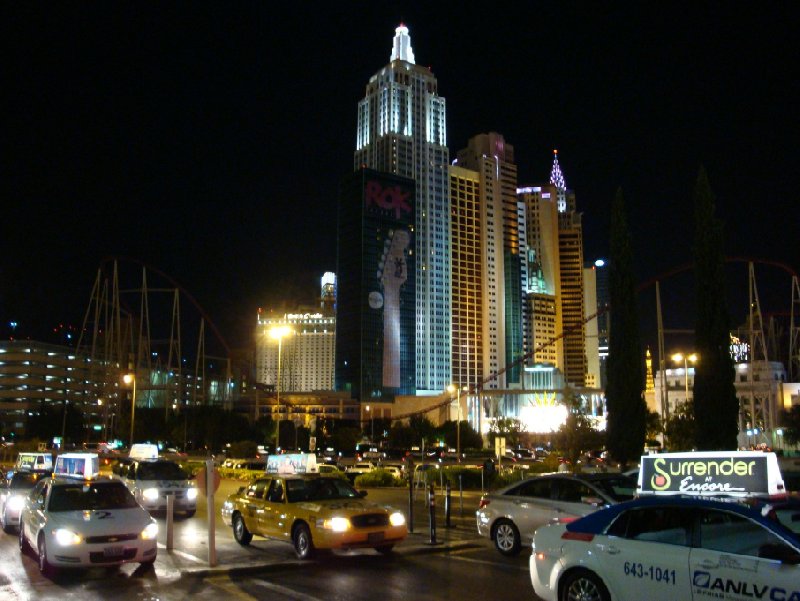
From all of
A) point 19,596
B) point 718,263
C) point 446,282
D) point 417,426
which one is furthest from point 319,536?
point 446,282

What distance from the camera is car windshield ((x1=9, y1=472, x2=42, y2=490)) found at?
17.7 m

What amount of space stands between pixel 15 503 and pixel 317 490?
24.6 ft

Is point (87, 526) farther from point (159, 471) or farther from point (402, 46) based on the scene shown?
point (402, 46)

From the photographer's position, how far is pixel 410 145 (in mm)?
163500

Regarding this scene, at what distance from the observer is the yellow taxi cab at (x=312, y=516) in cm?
1274

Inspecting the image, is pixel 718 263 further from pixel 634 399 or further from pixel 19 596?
pixel 19 596

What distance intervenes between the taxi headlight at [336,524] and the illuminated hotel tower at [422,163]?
472ft

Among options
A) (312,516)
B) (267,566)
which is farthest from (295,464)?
(267,566)

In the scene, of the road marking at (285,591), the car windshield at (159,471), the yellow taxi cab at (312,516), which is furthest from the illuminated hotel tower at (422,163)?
the road marking at (285,591)

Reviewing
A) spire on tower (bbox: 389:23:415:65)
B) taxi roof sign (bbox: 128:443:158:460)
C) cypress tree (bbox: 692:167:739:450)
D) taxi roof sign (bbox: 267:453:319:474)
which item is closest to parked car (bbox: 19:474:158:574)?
taxi roof sign (bbox: 267:453:319:474)

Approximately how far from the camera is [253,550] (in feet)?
46.6

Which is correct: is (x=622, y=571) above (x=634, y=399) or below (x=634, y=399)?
below

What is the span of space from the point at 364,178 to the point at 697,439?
127 meters

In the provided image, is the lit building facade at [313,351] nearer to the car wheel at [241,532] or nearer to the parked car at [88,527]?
the car wheel at [241,532]
